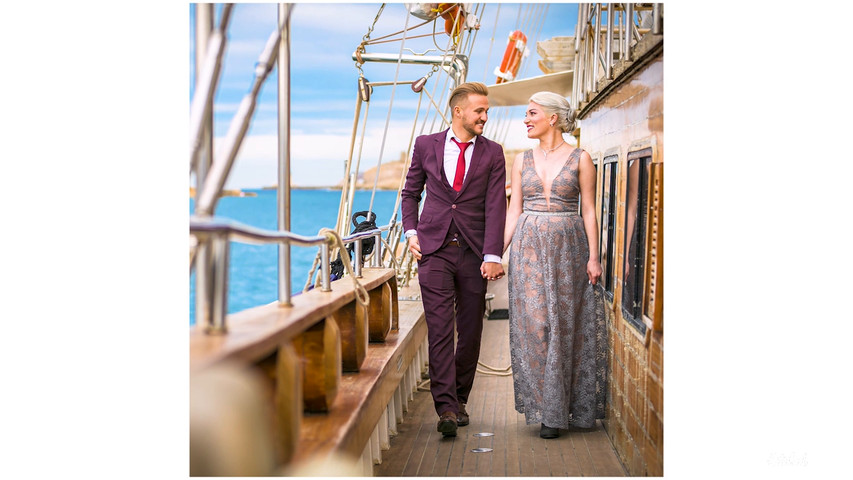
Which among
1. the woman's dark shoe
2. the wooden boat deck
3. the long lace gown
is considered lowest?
the wooden boat deck

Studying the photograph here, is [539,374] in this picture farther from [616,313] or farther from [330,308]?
[330,308]

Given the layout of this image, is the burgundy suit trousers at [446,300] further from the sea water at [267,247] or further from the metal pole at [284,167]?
the sea water at [267,247]

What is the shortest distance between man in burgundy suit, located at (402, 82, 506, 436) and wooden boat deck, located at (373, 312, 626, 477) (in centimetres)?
13

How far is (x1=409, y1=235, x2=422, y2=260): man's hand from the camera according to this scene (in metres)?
3.23

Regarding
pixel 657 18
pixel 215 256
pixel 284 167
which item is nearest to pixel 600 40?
pixel 657 18

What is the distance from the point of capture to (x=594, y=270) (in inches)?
123

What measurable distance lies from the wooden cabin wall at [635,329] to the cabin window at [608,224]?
0.21ft

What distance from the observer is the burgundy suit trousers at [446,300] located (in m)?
3.20

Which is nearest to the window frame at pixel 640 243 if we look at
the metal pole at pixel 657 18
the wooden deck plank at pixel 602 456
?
the metal pole at pixel 657 18

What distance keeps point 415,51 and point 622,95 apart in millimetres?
2303

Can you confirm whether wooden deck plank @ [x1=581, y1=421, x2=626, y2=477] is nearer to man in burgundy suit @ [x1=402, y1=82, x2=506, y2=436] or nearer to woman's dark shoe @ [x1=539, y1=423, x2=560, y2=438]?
woman's dark shoe @ [x1=539, y1=423, x2=560, y2=438]

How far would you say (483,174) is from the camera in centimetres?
321

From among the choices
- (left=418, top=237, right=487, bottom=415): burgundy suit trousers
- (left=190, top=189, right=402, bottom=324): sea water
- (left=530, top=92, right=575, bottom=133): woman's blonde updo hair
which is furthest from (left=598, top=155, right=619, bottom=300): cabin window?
(left=190, top=189, right=402, bottom=324): sea water
